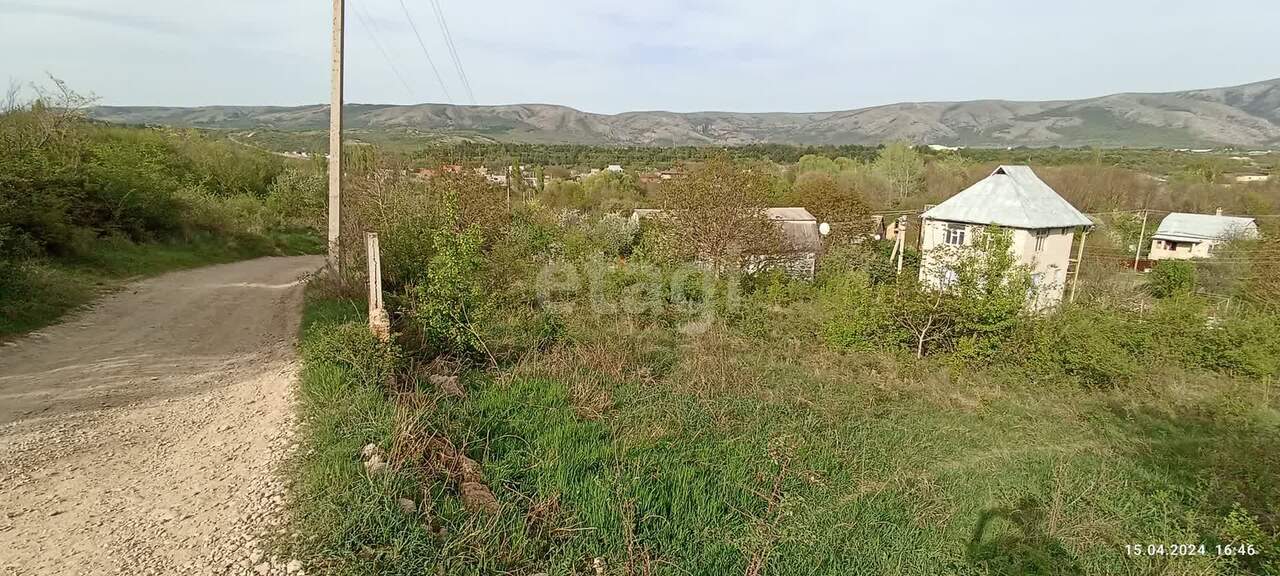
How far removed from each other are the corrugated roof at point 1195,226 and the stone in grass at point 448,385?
1497 inches

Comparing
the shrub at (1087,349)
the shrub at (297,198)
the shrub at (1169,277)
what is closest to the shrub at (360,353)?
the shrub at (1087,349)

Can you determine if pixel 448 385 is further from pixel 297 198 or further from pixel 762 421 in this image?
pixel 297 198

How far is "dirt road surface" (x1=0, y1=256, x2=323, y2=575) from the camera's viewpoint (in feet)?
13.4

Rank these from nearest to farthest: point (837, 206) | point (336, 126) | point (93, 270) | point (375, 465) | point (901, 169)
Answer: point (375, 465) < point (336, 126) < point (93, 270) < point (837, 206) < point (901, 169)

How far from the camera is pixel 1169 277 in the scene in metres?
23.2

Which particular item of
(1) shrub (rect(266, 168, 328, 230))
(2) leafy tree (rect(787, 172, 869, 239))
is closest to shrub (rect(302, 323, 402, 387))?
(2) leafy tree (rect(787, 172, 869, 239))

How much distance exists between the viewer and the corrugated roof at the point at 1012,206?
19062 millimetres

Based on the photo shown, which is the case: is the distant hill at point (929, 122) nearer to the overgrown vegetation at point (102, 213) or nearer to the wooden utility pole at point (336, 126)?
the overgrown vegetation at point (102, 213)

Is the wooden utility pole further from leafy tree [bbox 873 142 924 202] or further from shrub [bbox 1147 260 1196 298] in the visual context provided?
leafy tree [bbox 873 142 924 202]

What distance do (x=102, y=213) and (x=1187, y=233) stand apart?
1911 inches

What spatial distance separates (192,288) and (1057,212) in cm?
2444

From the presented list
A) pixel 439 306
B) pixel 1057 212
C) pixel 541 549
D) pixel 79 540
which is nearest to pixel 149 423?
pixel 79 540

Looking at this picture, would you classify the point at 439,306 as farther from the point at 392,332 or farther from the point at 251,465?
the point at 251,465

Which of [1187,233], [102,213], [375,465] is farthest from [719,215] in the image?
→ [1187,233]
